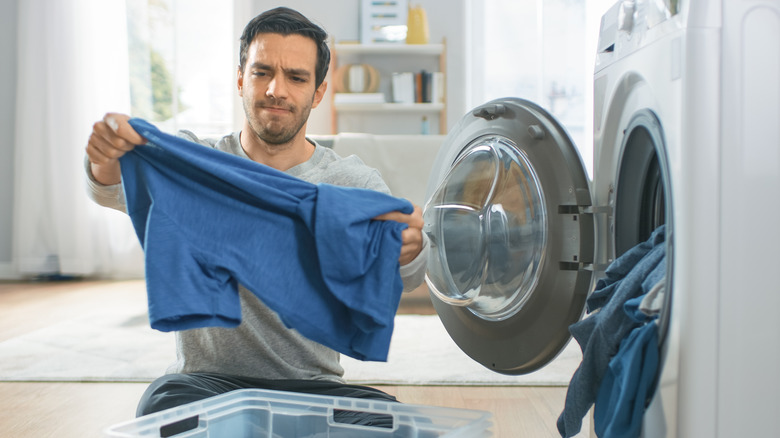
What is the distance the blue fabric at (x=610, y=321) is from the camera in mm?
848

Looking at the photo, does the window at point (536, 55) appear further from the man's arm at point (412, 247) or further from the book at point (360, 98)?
the man's arm at point (412, 247)

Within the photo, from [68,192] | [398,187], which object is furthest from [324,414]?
[68,192]

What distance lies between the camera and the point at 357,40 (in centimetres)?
469

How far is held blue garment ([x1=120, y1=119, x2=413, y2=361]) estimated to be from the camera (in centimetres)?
88

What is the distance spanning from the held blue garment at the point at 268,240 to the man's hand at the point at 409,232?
1cm

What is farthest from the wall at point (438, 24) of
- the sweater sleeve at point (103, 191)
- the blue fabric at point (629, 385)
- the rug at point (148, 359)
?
the blue fabric at point (629, 385)

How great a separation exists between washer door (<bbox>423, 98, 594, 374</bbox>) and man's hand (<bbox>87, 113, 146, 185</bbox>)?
1.94 feet

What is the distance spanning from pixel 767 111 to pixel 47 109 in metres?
3.98

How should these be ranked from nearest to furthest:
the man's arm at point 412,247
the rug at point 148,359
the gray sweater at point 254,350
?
the man's arm at point 412,247
the gray sweater at point 254,350
the rug at point 148,359

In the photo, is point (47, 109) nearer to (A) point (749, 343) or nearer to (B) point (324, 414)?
(B) point (324, 414)

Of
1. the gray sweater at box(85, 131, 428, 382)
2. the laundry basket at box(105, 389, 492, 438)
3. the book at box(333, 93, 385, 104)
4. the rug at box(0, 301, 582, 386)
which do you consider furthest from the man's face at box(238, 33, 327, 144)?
the book at box(333, 93, 385, 104)

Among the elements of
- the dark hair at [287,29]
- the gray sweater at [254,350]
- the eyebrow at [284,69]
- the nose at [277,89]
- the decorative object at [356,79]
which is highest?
the decorative object at [356,79]

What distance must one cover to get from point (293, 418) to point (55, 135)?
3453 mm

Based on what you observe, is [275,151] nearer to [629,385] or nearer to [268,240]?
[268,240]
